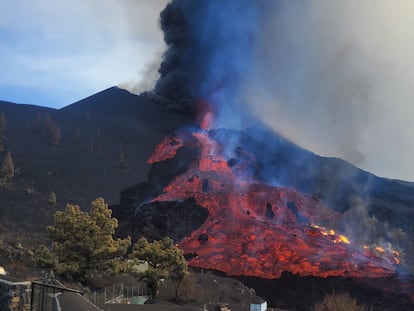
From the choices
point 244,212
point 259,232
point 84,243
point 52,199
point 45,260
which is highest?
point 52,199

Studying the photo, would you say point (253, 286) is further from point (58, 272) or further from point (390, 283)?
point (58, 272)

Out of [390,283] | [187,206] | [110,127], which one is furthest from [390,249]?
[110,127]

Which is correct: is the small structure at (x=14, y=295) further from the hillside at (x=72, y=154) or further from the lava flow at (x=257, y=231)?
the hillside at (x=72, y=154)

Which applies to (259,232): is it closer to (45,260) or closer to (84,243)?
(84,243)

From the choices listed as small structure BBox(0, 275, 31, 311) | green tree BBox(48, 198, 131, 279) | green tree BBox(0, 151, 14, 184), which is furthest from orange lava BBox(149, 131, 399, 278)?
small structure BBox(0, 275, 31, 311)

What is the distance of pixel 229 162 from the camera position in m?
83.9

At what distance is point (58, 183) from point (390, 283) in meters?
47.7

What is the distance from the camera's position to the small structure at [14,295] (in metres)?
11.8

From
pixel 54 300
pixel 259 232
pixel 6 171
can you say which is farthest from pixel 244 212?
pixel 54 300

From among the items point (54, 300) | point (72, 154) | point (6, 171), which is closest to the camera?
point (54, 300)

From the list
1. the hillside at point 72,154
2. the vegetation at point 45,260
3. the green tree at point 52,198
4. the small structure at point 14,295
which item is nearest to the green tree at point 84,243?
the vegetation at point 45,260

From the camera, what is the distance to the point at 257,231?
2344 inches

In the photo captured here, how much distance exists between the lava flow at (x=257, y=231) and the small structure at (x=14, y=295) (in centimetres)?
3895

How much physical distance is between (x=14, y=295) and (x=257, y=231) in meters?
49.5
